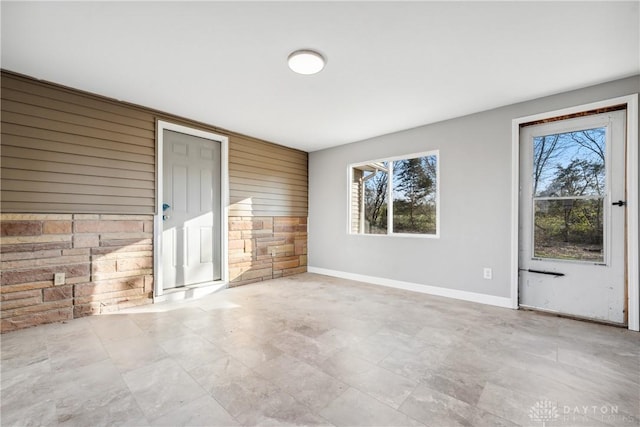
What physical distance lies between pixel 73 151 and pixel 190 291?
2.14 m

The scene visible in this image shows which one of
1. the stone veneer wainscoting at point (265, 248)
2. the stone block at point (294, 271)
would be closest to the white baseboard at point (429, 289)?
the stone block at point (294, 271)

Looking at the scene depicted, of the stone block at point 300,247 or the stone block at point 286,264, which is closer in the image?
the stone block at point 286,264

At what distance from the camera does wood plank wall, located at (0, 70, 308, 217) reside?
106 inches

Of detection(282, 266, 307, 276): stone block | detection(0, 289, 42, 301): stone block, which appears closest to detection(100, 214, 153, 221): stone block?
detection(0, 289, 42, 301): stone block

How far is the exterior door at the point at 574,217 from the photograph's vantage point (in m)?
2.87

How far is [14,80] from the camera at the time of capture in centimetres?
271

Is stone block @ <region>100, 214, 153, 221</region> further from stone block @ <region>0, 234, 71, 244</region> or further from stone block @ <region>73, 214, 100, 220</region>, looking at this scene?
stone block @ <region>0, 234, 71, 244</region>

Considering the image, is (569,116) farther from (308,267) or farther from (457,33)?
(308,267)

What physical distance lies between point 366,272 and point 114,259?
360cm

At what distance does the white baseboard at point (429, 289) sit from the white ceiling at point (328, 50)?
7.91ft

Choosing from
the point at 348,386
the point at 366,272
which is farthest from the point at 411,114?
the point at 348,386

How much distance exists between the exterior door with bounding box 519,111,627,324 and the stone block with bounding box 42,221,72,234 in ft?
17.0

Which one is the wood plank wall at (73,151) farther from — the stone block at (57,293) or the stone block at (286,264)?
the stone block at (286,264)

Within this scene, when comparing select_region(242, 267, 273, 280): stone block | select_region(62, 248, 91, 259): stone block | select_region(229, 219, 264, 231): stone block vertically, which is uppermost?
select_region(229, 219, 264, 231): stone block
